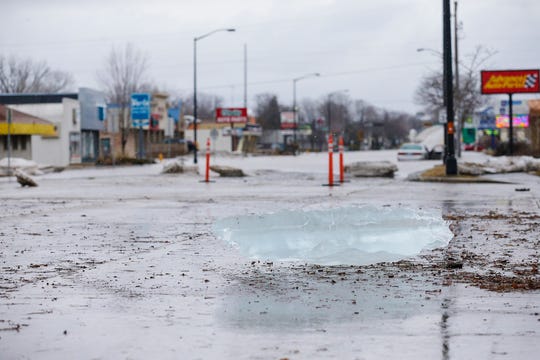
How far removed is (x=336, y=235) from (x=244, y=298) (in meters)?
3.65

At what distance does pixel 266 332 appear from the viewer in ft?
20.4

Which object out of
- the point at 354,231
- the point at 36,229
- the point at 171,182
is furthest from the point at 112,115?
the point at 354,231

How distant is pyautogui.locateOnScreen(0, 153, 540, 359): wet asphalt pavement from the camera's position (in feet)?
19.1

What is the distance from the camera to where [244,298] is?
7566 mm

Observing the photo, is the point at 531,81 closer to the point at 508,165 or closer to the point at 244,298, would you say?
the point at 508,165

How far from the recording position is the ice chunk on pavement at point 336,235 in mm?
9992

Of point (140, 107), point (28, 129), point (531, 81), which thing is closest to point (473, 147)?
point (140, 107)

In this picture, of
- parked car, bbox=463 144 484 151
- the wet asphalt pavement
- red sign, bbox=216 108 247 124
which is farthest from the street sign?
parked car, bbox=463 144 484 151

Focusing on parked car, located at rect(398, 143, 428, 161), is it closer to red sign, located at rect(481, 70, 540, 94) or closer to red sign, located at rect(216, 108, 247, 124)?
red sign, located at rect(481, 70, 540, 94)

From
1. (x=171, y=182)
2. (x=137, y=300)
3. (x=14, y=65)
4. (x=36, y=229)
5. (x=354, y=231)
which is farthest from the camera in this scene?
(x=14, y=65)

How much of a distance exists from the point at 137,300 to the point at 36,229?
6.78m

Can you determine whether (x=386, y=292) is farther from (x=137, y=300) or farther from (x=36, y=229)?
(x=36, y=229)

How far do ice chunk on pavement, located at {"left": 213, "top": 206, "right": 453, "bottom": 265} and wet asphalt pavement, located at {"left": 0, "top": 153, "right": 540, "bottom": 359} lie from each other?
29 cm

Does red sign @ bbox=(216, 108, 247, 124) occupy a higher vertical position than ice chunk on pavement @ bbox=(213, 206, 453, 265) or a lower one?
higher
